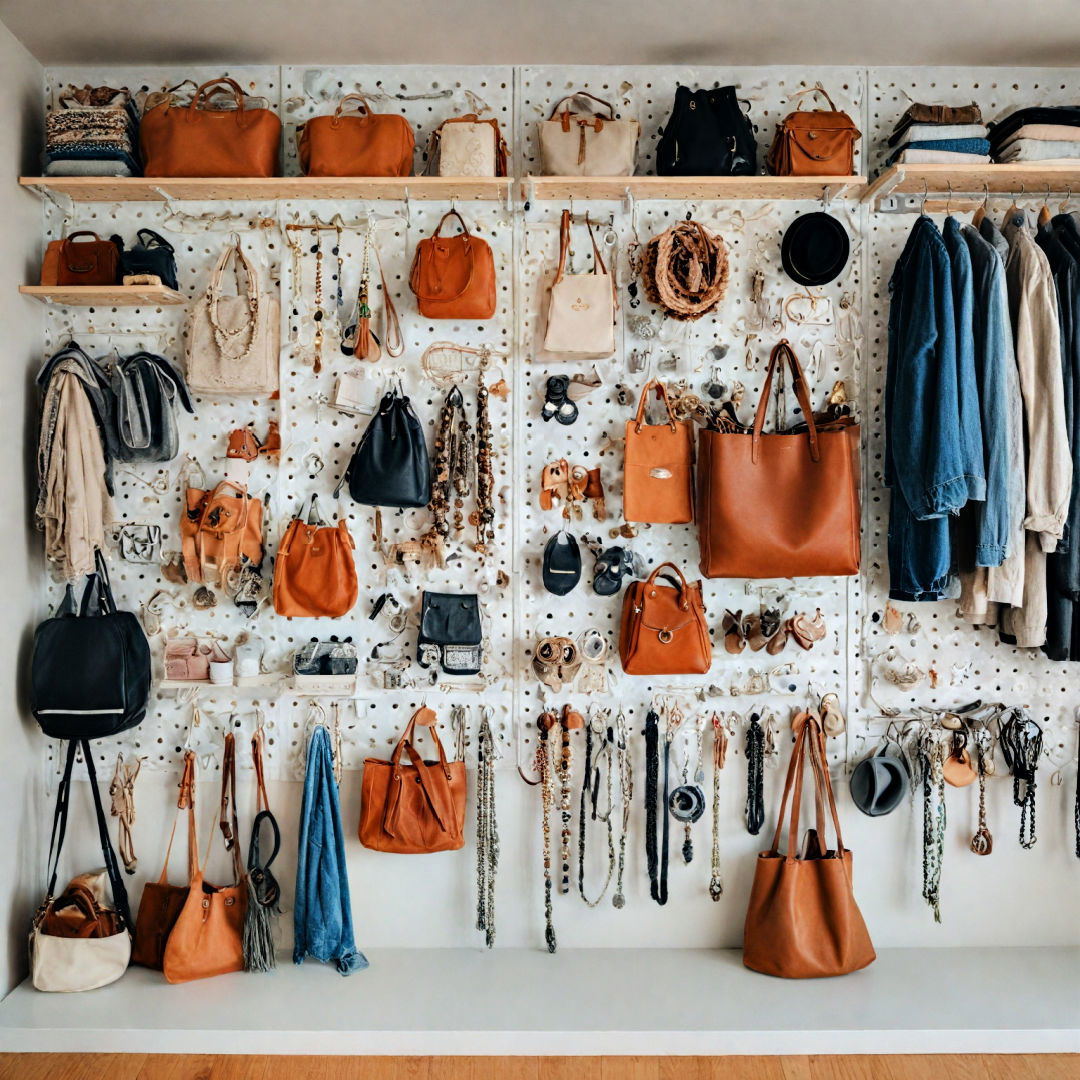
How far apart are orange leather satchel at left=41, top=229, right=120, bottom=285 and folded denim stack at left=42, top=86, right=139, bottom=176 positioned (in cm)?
20

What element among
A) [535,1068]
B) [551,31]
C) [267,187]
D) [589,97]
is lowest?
[535,1068]

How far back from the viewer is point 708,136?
9.26 feet

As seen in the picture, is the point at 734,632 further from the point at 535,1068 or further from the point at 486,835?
the point at 535,1068

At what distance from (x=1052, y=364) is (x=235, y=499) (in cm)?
247

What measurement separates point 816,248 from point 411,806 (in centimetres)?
218

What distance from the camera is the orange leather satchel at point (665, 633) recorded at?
2875 millimetres

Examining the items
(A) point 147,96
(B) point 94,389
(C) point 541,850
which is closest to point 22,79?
(A) point 147,96

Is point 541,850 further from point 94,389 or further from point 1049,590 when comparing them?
point 94,389

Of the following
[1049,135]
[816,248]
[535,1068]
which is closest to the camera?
[535,1068]

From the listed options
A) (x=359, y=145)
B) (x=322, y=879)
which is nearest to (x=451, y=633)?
(x=322, y=879)

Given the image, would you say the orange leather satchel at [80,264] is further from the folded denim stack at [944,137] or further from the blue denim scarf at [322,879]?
the folded denim stack at [944,137]

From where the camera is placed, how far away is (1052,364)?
105 inches

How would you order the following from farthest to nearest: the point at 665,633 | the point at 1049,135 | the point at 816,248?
1. the point at 816,248
2. the point at 665,633
3. the point at 1049,135

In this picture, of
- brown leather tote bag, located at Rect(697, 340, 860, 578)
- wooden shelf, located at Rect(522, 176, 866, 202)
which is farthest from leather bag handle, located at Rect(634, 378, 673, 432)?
wooden shelf, located at Rect(522, 176, 866, 202)
